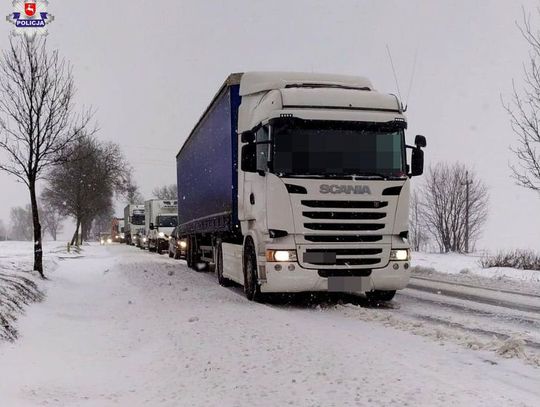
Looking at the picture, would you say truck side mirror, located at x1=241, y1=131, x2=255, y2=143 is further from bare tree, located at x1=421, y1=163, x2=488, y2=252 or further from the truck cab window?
bare tree, located at x1=421, y1=163, x2=488, y2=252

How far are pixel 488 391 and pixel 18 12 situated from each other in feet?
47.3

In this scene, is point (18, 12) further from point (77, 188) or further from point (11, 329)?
point (77, 188)

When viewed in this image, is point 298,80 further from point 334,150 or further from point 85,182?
point 85,182

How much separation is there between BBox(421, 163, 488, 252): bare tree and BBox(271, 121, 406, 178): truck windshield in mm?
45150

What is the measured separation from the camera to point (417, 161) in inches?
365

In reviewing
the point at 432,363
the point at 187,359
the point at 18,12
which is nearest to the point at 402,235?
the point at 432,363

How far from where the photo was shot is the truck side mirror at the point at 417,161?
30.4ft

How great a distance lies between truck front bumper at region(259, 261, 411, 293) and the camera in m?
8.53

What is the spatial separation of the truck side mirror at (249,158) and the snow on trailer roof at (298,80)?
4.70 ft

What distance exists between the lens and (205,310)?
28.0 ft

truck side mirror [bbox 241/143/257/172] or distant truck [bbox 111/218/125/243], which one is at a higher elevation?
truck side mirror [bbox 241/143/257/172]

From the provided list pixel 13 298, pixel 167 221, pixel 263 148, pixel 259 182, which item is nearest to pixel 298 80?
pixel 263 148

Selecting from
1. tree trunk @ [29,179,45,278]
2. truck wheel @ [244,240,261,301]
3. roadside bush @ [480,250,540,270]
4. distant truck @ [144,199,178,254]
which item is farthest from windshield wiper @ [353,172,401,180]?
distant truck @ [144,199,178,254]

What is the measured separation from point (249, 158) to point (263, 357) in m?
4.39
